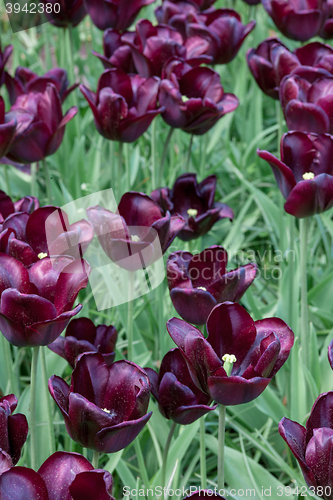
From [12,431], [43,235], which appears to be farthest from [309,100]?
[12,431]

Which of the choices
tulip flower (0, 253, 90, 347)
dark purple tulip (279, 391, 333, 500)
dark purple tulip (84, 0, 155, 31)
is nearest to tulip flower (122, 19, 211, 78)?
dark purple tulip (84, 0, 155, 31)

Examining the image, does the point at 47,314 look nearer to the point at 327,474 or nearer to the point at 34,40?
the point at 327,474

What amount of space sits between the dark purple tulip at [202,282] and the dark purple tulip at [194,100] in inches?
17.1

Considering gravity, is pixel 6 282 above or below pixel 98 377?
above

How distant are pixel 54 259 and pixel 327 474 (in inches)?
15.6

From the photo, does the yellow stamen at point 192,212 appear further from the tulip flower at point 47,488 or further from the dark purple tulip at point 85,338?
the tulip flower at point 47,488

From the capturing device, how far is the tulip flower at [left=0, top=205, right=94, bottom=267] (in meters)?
0.81

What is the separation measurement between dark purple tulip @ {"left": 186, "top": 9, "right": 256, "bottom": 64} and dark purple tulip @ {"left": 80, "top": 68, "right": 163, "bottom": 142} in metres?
0.34

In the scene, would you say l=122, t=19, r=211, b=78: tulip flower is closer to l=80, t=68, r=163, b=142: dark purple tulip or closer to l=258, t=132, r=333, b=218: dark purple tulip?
l=80, t=68, r=163, b=142: dark purple tulip

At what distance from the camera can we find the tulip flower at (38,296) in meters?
0.72

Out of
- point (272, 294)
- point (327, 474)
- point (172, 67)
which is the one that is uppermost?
point (172, 67)

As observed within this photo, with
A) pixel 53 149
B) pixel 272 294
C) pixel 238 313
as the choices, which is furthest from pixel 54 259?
pixel 272 294

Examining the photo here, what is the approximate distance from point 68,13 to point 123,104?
61 cm

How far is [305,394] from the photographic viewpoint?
1163 mm
